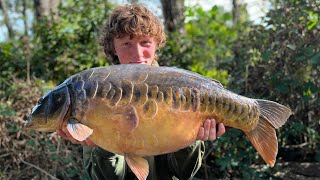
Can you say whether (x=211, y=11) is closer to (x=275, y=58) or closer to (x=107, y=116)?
(x=275, y=58)

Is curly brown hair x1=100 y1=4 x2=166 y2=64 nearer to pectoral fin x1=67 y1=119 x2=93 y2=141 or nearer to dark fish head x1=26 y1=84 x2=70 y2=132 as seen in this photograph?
dark fish head x1=26 y1=84 x2=70 y2=132

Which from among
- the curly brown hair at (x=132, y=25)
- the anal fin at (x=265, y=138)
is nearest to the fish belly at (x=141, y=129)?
the anal fin at (x=265, y=138)

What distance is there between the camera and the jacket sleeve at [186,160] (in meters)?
2.56

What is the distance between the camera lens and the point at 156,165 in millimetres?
2652

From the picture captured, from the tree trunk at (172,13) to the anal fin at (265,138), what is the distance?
14.1 ft

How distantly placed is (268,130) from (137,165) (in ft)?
1.99

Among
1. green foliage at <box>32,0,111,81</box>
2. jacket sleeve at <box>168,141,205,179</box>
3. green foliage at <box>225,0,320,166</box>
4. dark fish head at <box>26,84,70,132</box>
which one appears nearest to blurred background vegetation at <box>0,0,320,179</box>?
green foliage at <box>225,0,320,166</box>

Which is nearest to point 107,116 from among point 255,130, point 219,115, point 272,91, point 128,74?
point 128,74

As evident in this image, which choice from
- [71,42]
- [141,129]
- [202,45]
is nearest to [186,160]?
[141,129]

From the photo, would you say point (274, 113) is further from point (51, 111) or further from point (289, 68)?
point (289, 68)

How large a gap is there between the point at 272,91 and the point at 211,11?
2.68 meters

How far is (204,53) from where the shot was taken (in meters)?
6.02

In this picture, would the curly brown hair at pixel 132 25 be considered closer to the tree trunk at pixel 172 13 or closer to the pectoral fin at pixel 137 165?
the pectoral fin at pixel 137 165

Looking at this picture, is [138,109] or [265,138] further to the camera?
[265,138]
